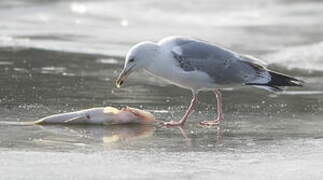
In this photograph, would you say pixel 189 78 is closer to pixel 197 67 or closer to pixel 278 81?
pixel 197 67

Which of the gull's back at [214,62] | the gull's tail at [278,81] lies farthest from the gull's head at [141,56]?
the gull's tail at [278,81]

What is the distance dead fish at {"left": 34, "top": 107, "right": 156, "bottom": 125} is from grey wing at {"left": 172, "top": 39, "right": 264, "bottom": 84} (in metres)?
0.58

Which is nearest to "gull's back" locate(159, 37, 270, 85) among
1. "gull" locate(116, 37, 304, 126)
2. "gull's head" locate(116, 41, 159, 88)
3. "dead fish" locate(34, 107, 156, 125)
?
"gull" locate(116, 37, 304, 126)

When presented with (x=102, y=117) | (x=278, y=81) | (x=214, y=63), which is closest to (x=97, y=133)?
(x=102, y=117)

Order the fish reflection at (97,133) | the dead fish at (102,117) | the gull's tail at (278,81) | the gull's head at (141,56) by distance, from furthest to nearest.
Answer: the gull's tail at (278,81) < the gull's head at (141,56) < the dead fish at (102,117) < the fish reflection at (97,133)

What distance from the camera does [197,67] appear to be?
838cm

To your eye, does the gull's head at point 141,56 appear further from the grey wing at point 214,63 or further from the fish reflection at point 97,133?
the fish reflection at point 97,133

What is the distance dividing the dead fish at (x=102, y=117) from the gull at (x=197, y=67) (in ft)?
0.78

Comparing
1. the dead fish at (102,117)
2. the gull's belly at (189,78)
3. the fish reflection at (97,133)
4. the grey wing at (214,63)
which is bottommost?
the fish reflection at (97,133)

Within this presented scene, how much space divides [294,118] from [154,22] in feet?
31.0

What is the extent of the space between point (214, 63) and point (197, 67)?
0.54 ft

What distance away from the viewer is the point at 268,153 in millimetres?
6984

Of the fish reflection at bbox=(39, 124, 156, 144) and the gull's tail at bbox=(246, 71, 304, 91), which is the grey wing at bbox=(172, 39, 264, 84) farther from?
the fish reflection at bbox=(39, 124, 156, 144)

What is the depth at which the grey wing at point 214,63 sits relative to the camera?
27.3 ft
